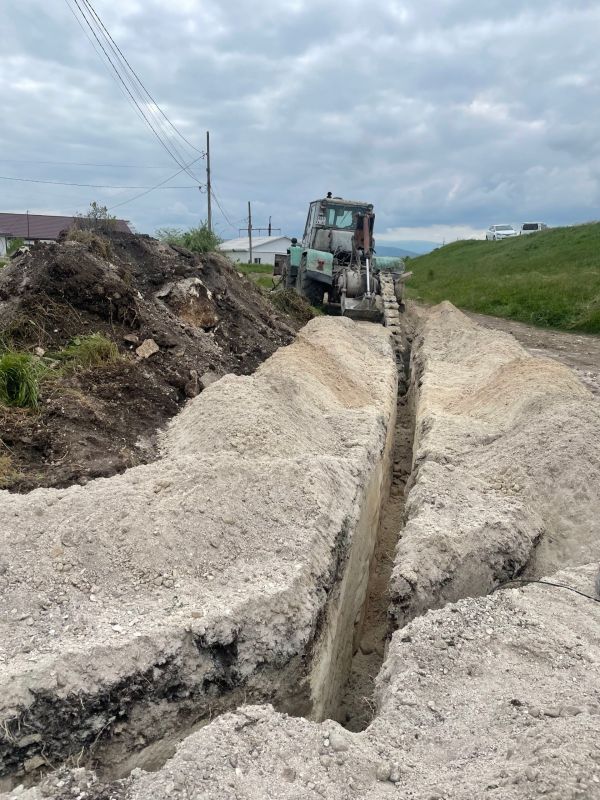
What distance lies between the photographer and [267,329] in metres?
11.3

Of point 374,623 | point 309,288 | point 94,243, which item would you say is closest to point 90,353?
point 94,243

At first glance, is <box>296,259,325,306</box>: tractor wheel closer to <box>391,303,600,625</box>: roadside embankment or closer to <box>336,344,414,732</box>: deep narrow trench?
<box>336,344,414,732</box>: deep narrow trench

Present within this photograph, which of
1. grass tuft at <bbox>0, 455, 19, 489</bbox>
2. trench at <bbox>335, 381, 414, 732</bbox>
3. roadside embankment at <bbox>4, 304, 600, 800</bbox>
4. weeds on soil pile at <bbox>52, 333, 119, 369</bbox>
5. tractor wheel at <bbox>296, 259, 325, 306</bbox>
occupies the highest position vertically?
tractor wheel at <bbox>296, 259, 325, 306</bbox>

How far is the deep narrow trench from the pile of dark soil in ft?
8.44

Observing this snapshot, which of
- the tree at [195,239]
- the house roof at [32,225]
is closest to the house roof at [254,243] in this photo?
the house roof at [32,225]

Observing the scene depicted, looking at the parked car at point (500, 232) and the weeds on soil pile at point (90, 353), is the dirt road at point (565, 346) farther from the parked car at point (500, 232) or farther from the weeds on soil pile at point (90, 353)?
the parked car at point (500, 232)

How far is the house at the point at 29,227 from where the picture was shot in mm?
45969

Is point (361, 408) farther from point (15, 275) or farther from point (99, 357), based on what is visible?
point (15, 275)

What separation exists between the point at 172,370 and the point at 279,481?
10.9 ft

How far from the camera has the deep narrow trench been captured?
15.2 feet

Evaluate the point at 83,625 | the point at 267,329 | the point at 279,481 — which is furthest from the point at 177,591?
the point at 267,329

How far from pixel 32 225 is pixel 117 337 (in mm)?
48053

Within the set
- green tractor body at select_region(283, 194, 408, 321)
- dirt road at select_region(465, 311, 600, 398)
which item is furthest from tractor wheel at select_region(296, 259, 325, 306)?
dirt road at select_region(465, 311, 600, 398)

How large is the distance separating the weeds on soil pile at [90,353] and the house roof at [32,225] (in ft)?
130
